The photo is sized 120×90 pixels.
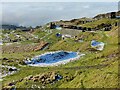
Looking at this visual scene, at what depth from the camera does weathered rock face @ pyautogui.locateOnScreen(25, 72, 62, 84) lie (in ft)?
412

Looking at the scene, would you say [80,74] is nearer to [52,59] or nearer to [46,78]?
[46,78]

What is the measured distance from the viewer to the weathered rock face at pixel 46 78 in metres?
126

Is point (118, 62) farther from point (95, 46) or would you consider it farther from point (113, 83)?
point (95, 46)

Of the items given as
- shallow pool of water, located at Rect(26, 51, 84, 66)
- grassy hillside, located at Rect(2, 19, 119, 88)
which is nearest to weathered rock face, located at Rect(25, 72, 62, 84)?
grassy hillside, located at Rect(2, 19, 119, 88)

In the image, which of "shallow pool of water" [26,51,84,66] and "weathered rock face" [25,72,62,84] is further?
"shallow pool of water" [26,51,84,66]

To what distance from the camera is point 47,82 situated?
408 feet

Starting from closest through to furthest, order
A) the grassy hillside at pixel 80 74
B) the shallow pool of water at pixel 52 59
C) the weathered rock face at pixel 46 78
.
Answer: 1. the grassy hillside at pixel 80 74
2. the weathered rock face at pixel 46 78
3. the shallow pool of water at pixel 52 59

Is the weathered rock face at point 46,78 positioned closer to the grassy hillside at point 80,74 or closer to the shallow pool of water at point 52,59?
the grassy hillside at point 80,74

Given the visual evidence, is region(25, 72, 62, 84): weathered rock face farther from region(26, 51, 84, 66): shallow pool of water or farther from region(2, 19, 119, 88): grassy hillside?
region(26, 51, 84, 66): shallow pool of water

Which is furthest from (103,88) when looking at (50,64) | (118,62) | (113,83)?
(50,64)

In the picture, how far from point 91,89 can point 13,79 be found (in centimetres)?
3965

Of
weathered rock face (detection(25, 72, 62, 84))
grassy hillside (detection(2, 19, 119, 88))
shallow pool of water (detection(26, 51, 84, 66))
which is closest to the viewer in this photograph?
grassy hillside (detection(2, 19, 119, 88))

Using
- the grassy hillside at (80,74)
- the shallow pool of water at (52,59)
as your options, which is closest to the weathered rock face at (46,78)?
the grassy hillside at (80,74)

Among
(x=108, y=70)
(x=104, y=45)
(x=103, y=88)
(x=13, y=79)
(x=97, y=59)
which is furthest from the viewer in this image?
(x=104, y=45)
